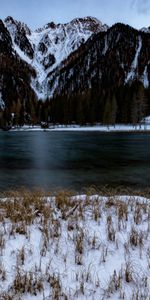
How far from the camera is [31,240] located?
787 centimetres

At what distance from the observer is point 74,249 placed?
24.8 ft

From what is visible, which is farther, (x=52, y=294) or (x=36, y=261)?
(x=36, y=261)

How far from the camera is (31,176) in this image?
1025 inches

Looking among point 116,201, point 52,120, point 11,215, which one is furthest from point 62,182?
point 52,120

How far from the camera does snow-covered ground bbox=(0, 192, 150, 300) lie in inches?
239

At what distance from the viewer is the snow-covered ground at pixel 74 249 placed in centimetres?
607

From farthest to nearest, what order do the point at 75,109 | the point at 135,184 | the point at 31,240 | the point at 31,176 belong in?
the point at 75,109, the point at 31,176, the point at 135,184, the point at 31,240

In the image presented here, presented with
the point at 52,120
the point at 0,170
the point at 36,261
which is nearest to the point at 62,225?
the point at 36,261

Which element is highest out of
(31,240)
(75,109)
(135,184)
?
(75,109)

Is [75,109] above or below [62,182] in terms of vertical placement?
above

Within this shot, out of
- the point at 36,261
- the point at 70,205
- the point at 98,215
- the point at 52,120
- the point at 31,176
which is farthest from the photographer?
the point at 52,120

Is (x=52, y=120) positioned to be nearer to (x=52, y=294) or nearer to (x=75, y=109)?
(x=75, y=109)

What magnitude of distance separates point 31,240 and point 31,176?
18.3m

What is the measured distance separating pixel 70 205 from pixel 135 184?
12.9m
